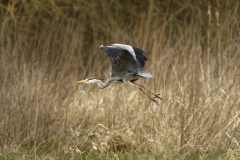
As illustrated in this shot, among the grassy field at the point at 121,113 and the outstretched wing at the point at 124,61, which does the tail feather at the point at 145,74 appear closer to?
the outstretched wing at the point at 124,61

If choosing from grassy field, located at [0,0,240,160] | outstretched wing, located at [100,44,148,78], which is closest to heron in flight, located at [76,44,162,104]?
outstretched wing, located at [100,44,148,78]

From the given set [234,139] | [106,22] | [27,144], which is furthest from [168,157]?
[106,22]

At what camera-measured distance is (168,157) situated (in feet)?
18.8

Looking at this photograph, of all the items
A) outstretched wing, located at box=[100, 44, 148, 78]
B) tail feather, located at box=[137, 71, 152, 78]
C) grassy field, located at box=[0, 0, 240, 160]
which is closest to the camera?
tail feather, located at box=[137, 71, 152, 78]

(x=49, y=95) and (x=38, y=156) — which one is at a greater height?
(x=49, y=95)

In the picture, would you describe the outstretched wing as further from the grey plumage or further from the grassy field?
the grassy field

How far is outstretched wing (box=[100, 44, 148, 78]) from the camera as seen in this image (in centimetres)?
580

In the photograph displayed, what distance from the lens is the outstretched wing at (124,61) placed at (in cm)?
580

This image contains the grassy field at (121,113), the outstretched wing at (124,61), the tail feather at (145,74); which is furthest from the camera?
the grassy field at (121,113)

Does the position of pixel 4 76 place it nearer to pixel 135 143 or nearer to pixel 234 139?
pixel 135 143

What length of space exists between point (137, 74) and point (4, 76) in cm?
173

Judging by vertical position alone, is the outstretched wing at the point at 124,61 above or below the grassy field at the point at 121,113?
above

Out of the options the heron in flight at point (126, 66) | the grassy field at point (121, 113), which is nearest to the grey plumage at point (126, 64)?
the heron in flight at point (126, 66)

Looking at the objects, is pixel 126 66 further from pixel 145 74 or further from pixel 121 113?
pixel 121 113
